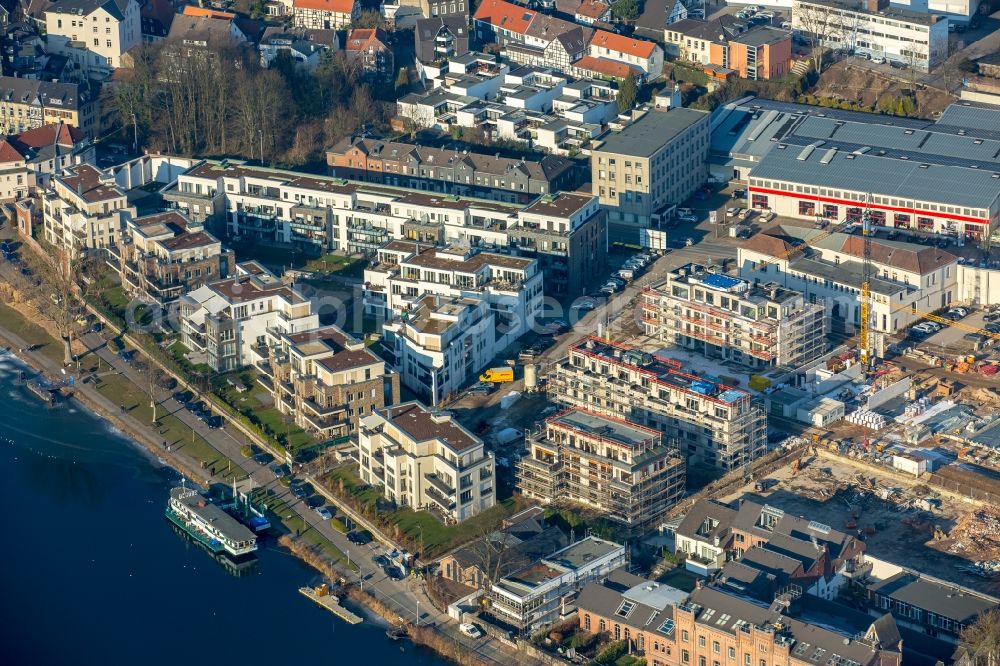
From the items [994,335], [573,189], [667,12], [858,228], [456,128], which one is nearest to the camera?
[994,335]

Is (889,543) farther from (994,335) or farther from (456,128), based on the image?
(456,128)

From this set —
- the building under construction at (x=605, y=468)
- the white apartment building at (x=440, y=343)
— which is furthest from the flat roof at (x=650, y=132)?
the building under construction at (x=605, y=468)

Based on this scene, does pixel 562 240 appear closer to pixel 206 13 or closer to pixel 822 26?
pixel 822 26

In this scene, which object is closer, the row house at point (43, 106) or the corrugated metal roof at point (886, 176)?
the corrugated metal roof at point (886, 176)

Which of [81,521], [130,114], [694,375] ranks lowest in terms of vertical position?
[81,521]

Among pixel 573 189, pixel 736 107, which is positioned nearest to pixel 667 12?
pixel 736 107

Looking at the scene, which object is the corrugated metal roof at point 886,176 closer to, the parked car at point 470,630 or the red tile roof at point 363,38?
the red tile roof at point 363,38

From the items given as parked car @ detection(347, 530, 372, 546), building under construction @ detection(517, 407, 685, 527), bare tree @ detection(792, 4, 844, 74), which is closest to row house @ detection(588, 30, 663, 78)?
bare tree @ detection(792, 4, 844, 74)
